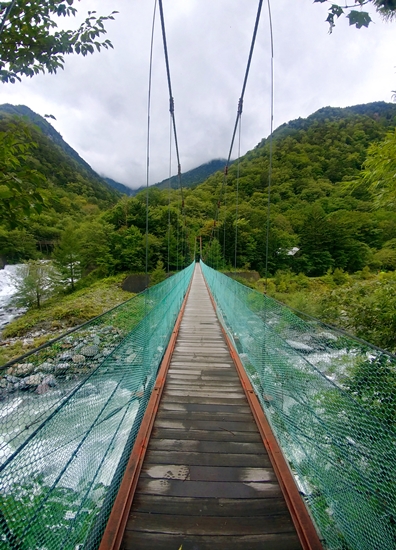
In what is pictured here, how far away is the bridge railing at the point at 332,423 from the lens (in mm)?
871

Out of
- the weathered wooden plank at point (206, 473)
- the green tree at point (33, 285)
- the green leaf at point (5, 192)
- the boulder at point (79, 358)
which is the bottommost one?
the green tree at point (33, 285)

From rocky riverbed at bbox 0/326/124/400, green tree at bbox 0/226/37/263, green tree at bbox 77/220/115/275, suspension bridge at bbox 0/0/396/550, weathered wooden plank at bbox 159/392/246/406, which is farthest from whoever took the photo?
green tree at bbox 77/220/115/275

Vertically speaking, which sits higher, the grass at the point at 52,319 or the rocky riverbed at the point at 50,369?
the rocky riverbed at the point at 50,369

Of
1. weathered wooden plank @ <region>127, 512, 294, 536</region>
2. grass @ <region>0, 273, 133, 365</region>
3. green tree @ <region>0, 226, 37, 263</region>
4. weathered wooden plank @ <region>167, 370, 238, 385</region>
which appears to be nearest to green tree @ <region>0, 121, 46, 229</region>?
weathered wooden plank @ <region>127, 512, 294, 536</region>

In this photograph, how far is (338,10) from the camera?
114 cm

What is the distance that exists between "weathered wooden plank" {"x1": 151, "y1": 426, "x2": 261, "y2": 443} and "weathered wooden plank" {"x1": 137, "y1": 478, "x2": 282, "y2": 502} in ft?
0.96

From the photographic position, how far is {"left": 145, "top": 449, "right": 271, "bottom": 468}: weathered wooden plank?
1.33 meters

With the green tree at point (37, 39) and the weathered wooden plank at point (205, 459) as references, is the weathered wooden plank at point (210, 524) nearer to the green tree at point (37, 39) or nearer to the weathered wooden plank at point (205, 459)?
the weathered wooden plank at point (205, 459)

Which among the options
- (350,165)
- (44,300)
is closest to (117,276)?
(44,300)

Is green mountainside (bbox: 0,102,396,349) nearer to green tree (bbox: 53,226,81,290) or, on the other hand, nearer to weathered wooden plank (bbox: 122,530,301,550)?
green tree (bbox: 53,226,81,290)

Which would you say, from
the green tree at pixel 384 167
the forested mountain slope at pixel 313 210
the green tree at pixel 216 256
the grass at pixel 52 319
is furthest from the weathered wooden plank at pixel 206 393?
the forested mountain slope at pixel 313 210

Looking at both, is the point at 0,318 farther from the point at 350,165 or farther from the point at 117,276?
the point at 350,165

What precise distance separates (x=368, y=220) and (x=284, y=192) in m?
8.55

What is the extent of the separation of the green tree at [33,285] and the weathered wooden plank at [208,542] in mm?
15292
